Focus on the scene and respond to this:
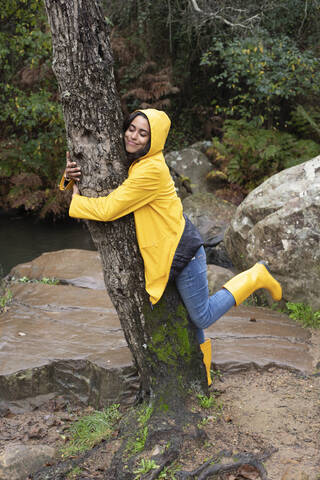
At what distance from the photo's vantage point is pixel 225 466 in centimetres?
289

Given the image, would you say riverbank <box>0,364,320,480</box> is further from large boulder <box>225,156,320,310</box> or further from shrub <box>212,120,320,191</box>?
shrub <box>212,120,320,191</box>

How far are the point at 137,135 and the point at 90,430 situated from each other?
246 centimetres

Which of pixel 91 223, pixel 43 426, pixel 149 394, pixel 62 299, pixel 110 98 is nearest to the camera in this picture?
pixel 110 98

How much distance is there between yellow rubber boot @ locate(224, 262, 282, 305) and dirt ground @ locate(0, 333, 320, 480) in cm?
82

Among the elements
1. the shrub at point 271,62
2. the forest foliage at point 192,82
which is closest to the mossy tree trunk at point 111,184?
Result: the forest foliage at point 192,82

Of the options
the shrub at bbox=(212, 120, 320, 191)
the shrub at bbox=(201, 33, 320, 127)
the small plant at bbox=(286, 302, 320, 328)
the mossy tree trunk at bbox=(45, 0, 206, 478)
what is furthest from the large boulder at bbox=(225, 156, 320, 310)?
the shrub at bbox=(212, 120, 320, 191)

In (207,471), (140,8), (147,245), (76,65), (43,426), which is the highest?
(140,8)

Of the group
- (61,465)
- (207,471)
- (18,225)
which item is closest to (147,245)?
(207,471)

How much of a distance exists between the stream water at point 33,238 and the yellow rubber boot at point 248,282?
21.6ft

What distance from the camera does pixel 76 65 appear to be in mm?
2936

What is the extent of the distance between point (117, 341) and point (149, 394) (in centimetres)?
124

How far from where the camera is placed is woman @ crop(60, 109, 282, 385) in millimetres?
3070

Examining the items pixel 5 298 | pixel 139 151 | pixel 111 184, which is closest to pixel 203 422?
pixel 111 184

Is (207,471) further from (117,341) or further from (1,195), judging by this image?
(1,195)
